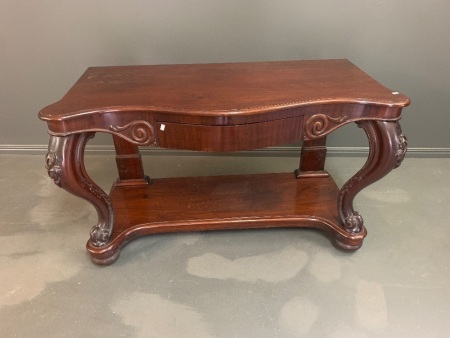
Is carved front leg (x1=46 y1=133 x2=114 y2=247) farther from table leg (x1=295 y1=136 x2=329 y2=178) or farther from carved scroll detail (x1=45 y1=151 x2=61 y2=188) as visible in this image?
table leg (x1=295 y1=136 x2=329 y2=178)

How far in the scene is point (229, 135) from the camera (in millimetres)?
1124

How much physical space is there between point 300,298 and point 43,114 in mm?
1052

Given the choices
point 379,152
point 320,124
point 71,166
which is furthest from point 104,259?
point 379,152

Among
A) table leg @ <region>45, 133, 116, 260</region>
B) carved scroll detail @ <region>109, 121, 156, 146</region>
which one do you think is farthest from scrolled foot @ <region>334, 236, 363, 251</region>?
table leg @ <region>45, 133, 116, 260</region>

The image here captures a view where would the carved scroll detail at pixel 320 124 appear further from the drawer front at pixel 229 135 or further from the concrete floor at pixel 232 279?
the concrete floor at pixel 232 279

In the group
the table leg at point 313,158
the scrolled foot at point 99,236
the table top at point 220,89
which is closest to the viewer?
the table top at point 220,89

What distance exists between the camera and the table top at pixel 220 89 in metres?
1.10

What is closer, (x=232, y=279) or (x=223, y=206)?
(x=232, y=279)

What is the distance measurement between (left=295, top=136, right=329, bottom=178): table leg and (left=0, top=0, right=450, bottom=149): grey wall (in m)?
0.45

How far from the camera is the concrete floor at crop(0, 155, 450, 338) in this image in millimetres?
1196

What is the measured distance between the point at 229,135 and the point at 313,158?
0.70 meters

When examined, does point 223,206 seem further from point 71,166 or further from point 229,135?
point 71,166

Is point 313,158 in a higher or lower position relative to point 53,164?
lower

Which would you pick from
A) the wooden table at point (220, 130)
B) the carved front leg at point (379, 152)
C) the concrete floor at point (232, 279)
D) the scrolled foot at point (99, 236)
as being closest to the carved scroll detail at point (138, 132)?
the wooden table at point (220, 130)
